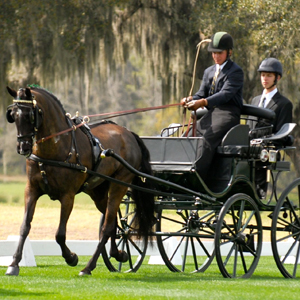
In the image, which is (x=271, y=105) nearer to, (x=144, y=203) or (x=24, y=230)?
(x=144, y=203)

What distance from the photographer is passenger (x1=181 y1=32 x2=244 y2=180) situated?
24.5ft

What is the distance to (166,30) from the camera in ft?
53.1

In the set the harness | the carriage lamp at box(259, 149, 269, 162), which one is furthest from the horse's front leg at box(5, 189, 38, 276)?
the carriage lamp at box(259, 149, 269, 162)

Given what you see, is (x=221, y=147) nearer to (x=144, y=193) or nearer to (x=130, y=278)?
(x=144, y=193)

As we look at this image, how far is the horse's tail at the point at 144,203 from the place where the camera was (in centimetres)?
770

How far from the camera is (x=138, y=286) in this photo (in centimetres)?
642

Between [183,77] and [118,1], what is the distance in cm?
237

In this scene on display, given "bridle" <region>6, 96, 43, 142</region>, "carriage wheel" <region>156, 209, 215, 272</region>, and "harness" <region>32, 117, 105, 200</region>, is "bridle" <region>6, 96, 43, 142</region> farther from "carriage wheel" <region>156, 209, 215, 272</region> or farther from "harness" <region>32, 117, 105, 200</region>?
"carriage wheel" <region>156, 209, 215, 272</region>

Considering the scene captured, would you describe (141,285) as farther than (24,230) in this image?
No

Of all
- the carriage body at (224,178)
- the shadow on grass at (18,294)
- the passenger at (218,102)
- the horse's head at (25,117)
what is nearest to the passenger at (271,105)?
the carriage body at (224,178)

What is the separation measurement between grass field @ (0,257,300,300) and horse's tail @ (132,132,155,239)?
19.6 inches

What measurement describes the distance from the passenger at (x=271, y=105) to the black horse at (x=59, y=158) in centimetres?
160

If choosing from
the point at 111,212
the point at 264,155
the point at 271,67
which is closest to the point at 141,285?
the point at 111,212

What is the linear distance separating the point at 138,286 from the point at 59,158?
137 centimetres
